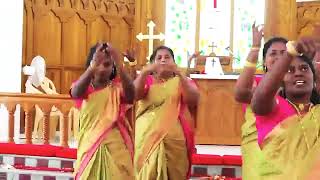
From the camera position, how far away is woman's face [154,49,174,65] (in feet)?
13.5

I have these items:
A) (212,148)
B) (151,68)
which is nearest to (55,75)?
(212,148)

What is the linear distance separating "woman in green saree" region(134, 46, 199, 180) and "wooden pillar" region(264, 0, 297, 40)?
673cm

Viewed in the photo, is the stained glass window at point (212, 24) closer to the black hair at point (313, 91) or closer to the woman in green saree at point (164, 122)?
the woman in green saree at point (164, 122)

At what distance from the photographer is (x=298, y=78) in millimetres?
2580

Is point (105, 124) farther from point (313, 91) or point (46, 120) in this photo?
point (46, 120)

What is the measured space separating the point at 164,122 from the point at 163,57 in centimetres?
43

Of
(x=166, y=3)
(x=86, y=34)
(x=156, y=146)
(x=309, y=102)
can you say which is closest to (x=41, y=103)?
(x=156, y=146)

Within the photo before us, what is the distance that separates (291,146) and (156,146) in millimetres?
1778

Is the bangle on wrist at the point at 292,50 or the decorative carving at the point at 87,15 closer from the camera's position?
the bangle on wrist at the point at 292,50

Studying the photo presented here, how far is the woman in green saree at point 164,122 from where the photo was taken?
13.6 ft

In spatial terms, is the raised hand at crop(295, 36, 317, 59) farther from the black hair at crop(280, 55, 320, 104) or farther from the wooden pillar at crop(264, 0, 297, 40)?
the wooden pillar at crop(264, 0, 297, 40)

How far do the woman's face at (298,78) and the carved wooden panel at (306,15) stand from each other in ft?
27.2

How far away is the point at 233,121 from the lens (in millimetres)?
7891

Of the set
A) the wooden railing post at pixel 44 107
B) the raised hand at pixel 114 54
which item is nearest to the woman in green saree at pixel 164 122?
the raised hand at pixel 114 54
